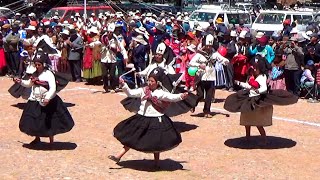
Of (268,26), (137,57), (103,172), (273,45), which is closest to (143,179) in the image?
(103,172)

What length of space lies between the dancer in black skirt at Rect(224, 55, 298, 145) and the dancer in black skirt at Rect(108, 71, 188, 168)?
1846 millimetres

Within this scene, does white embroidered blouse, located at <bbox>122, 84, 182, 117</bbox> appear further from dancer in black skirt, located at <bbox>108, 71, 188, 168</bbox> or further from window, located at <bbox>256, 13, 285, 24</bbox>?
window, located at <bbox>256, 13, 285, 24</bbox>

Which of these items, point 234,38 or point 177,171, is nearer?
point 177,171

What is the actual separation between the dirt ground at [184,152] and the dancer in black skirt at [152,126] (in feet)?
1.37

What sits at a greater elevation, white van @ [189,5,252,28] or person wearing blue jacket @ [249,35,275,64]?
person wearing blue jacket @ [249,35,275,64]

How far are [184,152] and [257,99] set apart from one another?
1.39m

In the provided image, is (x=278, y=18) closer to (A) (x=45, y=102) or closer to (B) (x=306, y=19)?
(B) (x=306, y=19)

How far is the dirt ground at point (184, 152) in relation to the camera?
8.53 meters

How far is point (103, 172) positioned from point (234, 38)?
8299 mm

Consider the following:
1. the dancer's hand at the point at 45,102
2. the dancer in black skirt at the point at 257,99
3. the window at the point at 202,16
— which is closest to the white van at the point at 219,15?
the window at the point at 202,16

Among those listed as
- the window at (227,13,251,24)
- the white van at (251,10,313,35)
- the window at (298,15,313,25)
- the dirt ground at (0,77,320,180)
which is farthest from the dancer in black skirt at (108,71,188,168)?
the window at (227,13,251,24)

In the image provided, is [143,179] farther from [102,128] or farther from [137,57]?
[137,57]

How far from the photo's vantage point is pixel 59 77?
1025cm

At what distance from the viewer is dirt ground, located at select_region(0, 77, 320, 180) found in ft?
28.0
